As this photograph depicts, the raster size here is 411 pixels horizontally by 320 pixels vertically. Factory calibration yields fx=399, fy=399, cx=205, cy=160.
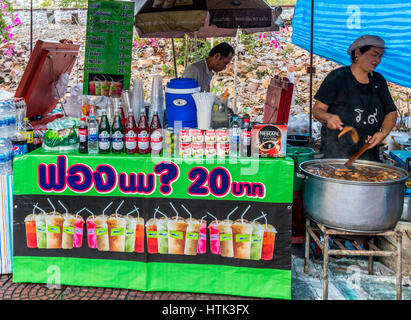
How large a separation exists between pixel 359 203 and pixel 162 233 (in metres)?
1.46

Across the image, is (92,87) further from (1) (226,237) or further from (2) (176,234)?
(1) (226,237)

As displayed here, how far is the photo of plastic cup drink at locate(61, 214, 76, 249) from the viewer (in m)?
3.15

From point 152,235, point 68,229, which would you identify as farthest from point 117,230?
point 68,229

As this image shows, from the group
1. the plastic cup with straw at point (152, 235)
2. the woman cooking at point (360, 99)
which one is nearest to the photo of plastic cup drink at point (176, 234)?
the plastic cup with straw at point (152, 235)

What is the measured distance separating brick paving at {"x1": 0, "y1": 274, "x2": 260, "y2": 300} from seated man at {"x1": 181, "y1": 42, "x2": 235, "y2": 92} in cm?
306

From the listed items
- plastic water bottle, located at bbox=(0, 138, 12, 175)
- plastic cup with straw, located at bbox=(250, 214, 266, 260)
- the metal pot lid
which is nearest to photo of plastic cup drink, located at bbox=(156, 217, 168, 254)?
plastic cup with straw, located at bbox=(250, 214, 266, 260)

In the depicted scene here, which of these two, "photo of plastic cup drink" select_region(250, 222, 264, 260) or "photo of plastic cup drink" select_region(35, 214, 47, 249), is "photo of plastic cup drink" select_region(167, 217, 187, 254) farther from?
"photo of plastic cup drink" select_region(35, 214, 47, 249)

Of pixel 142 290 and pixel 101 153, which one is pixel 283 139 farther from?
pixel 142 290

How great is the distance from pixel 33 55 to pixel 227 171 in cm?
309

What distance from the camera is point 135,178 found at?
10.0ft

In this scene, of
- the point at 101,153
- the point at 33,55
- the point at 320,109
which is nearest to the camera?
the point at 101,153
